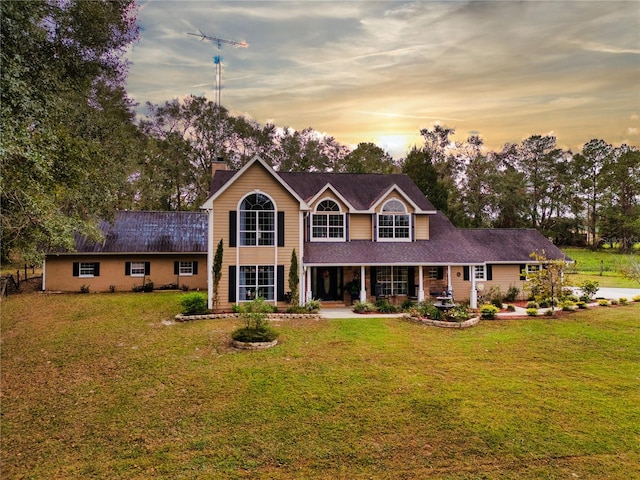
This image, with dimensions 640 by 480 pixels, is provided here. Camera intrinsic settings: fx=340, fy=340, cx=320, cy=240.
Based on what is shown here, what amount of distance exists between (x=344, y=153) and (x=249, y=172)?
31931 mm

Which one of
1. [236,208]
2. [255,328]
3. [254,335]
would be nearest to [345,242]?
[236,208]

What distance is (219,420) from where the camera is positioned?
693 centimetres

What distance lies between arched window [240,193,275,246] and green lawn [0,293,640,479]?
548 centimetres

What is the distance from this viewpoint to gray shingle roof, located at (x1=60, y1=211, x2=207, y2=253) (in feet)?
73.7

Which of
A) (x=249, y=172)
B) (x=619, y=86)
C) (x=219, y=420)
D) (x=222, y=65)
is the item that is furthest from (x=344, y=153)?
(x=219, y=420)

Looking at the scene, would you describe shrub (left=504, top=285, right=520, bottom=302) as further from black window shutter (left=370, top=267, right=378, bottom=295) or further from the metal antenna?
the metal antenna

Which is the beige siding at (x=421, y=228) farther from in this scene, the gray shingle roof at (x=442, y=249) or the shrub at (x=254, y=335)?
the shrub at (x=254, y=335)

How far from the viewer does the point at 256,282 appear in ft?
56.2

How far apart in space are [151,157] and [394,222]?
28.5 meters

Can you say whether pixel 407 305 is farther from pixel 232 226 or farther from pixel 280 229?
pixel 232 226

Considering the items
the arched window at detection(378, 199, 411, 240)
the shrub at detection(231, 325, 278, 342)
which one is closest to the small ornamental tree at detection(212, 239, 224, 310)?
the shrub at detection(231, 325, 278, 342)

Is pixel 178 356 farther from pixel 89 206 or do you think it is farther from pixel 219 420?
pixel 89 206

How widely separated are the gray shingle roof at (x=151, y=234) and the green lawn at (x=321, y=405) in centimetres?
1016

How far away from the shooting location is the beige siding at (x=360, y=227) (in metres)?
19.6
